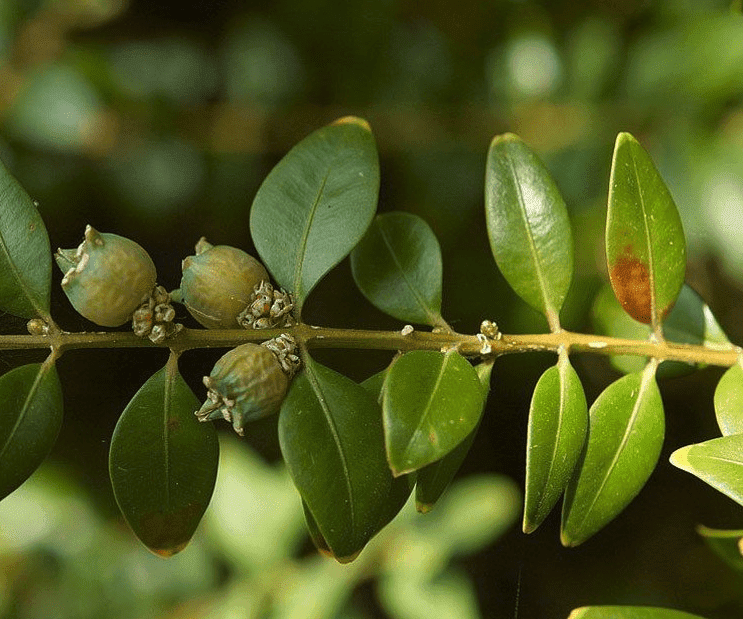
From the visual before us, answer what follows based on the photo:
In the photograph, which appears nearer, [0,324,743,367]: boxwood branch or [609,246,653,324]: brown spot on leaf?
[0,324,743,367]: boxwood branch

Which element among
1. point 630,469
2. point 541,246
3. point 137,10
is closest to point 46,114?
point 137,10

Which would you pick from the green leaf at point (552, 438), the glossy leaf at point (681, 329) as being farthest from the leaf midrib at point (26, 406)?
the glossy leaf at point (681, 329)

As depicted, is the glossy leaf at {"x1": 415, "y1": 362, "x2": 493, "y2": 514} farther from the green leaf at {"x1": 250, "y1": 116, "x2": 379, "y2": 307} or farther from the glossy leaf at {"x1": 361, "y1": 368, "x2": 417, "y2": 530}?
the green leaf at {"x1": 250, "y1": 116, "x2": 379, "y2": 307}

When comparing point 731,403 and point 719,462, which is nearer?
point 719,462

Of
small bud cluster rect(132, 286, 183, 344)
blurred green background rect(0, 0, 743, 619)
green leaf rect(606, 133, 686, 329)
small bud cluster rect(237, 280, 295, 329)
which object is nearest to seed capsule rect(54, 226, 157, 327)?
small bud cluster rect(132, 286, 183, 344)

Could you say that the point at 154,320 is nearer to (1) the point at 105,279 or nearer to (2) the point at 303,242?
(1) the point at 105,279

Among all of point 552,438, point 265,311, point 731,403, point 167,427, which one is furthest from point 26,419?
point 731,403
